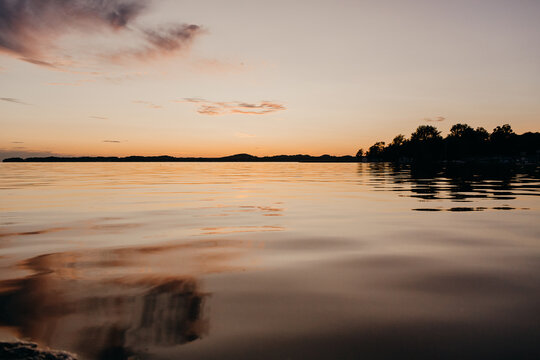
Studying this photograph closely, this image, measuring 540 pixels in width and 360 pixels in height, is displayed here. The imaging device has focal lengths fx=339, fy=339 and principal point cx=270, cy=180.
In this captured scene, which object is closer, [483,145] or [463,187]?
[463,187]

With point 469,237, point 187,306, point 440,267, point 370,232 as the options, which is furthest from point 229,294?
point 469,237

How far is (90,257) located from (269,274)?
4.00 meters

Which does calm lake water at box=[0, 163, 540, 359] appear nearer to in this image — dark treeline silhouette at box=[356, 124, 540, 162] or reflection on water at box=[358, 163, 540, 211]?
reflection on water at box=[358, 163, 540, 211]

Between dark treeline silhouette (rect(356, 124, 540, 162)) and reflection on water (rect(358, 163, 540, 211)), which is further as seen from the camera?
dark treeline silhouette (rect(356, 124, 540, 162))

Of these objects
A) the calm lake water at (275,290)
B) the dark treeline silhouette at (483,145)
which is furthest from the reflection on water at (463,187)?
the dark treeline silhouette at (483,145)

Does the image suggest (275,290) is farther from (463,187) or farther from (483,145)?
(483,145)

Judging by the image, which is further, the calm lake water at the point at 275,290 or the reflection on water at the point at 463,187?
the reflection on water at the point at 463,187

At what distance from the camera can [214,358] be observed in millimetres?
3369

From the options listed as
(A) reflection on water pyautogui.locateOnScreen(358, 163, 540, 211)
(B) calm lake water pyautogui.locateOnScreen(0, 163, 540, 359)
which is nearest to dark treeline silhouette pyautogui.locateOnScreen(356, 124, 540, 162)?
(A) reflection on water pyautogui.locateOnScreen(358, 163, 540, 211)

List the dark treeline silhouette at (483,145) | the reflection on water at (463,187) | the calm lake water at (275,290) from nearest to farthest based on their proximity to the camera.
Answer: the calm lake water at (275,290) < the reflection on water at (463,187) < the dark treeline silhouette at (483,145)

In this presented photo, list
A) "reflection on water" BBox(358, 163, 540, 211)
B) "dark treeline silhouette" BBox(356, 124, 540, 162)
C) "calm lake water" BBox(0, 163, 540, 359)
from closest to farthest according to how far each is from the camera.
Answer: "calm lake water" BBox(0, 163, 540, 359), "reflection on water" BBox(358, 163, 540, 211), "dark treeline silhouette" BBox(356, 124, 540, 162)

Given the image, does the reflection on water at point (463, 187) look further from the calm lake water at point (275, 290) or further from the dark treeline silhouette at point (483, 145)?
the dark treeline silhouette at point (483, 145)

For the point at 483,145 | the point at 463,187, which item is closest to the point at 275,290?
the point at 463,187

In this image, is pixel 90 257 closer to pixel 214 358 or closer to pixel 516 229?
pixel 214 358
